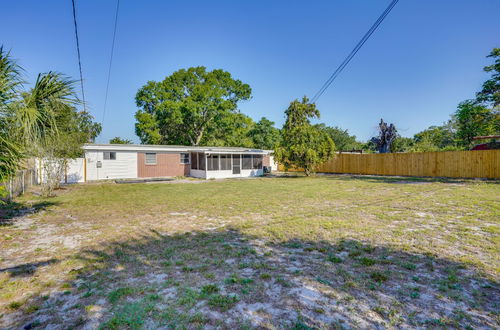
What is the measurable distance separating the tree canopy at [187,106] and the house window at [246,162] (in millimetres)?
10244

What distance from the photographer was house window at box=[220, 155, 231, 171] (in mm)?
19302

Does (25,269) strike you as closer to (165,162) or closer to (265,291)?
(265,291)

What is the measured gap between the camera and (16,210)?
7129 mm

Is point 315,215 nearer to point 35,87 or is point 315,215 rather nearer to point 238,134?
point 35,87

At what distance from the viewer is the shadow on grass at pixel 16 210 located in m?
6.05

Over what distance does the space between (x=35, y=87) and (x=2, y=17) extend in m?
4.91

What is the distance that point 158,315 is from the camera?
2.26 m

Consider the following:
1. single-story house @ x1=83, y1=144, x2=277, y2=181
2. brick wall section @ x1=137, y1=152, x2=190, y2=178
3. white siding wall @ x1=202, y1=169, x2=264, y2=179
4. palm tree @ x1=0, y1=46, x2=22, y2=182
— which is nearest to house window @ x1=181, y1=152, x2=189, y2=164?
single-story house @ x1=83, y1=144, x2=277, y2=181

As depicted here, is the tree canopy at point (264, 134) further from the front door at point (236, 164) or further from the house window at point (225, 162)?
the house window at point (225, 162)

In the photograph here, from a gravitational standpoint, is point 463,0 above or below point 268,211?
above

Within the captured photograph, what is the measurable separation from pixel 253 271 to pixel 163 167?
57.8 feet

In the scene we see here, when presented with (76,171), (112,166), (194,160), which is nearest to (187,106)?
(194,160)

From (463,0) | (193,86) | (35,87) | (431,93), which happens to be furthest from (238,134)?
(35,87)

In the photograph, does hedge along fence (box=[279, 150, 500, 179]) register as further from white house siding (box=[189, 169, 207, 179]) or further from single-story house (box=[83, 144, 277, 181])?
white house siding (box=[189, 169, 207, 179])
